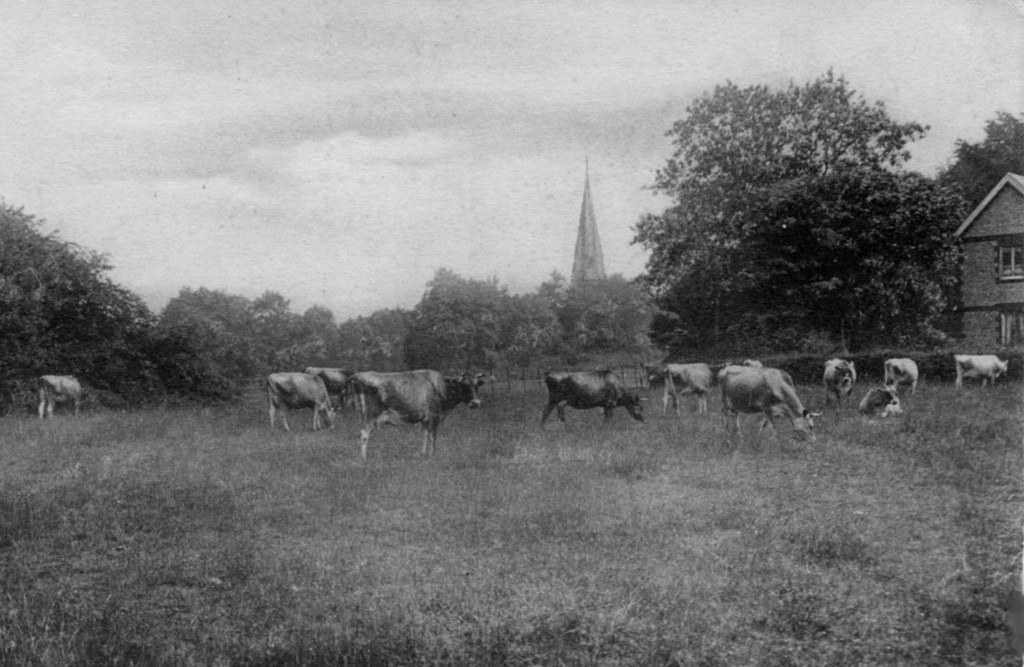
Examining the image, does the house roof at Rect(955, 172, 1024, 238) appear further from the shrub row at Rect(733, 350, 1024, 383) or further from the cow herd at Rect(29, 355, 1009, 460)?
the cow herd at Rect(29, 355, 1009, 460)

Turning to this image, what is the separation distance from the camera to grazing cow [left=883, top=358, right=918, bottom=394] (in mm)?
18875

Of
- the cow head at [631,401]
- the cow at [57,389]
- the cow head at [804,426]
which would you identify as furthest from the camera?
the cow at [57,389]

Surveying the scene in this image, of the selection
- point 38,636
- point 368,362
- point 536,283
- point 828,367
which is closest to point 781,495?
point 536,283

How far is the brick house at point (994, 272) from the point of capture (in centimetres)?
2488

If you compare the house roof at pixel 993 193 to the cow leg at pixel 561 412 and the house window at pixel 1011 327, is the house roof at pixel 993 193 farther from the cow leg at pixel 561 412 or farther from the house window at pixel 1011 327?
the cow leg at pixel 561 412

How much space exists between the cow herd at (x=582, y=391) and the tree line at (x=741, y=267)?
3.50 ft

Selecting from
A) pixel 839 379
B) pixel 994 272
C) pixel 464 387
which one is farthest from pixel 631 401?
pixel 994 272

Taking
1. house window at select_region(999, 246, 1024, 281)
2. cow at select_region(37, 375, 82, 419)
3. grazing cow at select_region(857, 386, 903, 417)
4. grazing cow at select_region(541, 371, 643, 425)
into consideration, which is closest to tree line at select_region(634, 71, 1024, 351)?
grazing cow at select_region(541, 371, 643, 425)

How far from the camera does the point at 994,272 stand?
2539cm

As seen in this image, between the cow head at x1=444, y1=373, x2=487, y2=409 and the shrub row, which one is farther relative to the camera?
the shrub row

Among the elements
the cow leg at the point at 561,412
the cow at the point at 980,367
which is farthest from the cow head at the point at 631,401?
the cow at the point at 980,367

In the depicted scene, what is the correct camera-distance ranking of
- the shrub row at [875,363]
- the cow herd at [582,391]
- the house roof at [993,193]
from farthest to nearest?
the house roof at [993,193] < the shrub row at [875,363] < the cow herd at [582,391]

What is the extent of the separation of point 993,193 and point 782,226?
34.4ft

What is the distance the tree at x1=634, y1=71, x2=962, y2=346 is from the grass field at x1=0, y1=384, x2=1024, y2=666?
30.7 ft
